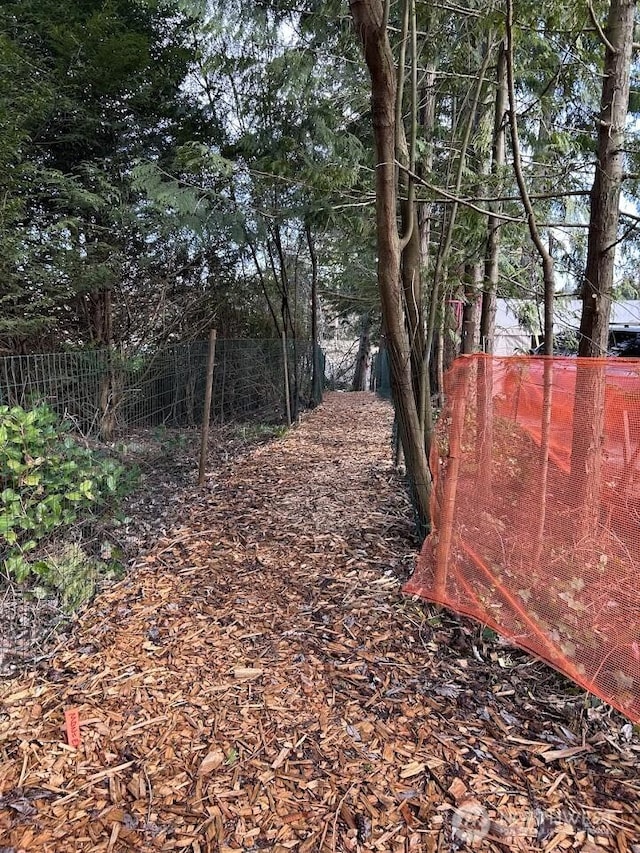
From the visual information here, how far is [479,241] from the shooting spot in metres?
4.19

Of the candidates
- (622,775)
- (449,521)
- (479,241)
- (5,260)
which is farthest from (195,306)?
(622,775)

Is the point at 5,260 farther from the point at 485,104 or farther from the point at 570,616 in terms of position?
the point at 570,616

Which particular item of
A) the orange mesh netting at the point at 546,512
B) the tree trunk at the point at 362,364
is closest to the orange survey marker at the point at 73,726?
the orange mesh netting at the point at 546,512

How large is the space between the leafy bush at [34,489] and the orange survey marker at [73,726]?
2.69ft

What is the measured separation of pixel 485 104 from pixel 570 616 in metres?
4.09

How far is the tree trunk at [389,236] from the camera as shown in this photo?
2.55 metres

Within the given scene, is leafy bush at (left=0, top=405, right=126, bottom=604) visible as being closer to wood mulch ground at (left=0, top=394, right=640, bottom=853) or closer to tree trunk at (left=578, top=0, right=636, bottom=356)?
wood mulch ground at (left=0, top=394, right=640, bottom=853)

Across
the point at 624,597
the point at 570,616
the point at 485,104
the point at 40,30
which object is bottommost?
the point at 570,616

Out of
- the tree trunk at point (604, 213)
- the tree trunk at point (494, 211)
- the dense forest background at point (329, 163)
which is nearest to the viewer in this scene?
the tree trunk at point (604, 213)

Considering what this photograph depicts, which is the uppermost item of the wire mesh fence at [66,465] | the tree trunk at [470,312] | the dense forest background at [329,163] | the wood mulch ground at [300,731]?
the dense forest background at [329,163]

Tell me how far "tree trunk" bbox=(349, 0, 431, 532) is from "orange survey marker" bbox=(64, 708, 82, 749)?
2209 millimetres

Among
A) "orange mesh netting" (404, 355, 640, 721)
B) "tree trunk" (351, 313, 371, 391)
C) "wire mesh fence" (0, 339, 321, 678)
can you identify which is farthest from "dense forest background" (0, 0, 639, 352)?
"tree trunk" (351, 313, 371, 391)

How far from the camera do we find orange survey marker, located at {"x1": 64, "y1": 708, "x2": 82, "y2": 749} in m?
2.04

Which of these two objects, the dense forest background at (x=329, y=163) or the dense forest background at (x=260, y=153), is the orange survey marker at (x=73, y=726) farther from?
the dense forest background at (x=260, y=153)
